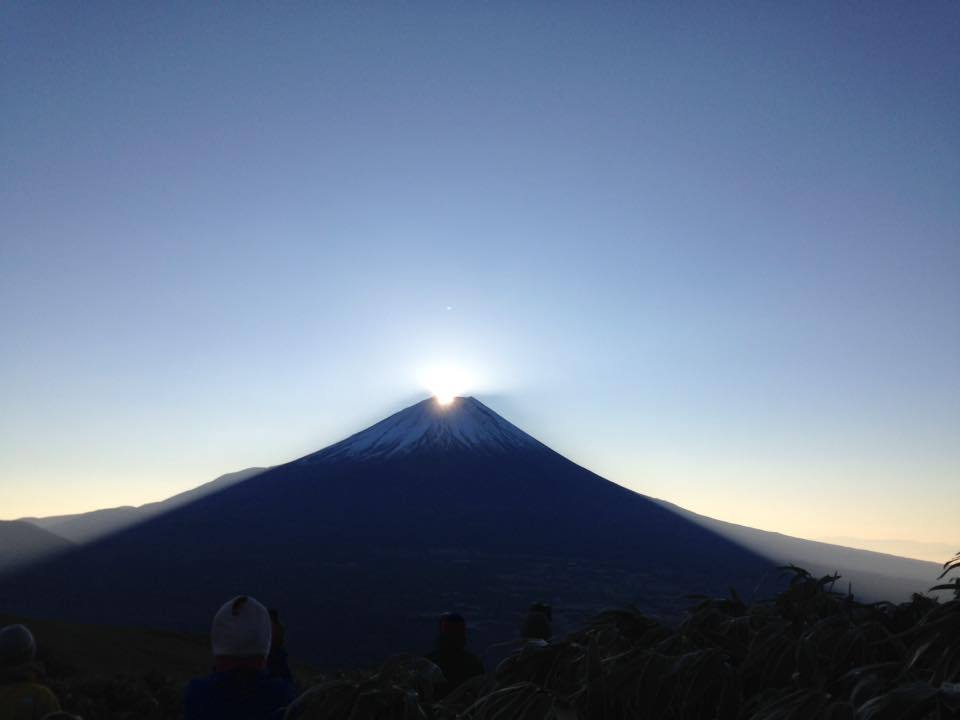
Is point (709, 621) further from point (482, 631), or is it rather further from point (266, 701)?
point (482, 631)

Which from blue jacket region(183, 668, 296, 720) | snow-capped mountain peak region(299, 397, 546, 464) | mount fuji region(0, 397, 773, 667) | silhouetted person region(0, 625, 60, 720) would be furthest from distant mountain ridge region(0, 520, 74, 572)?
blue jacket region(183, 668, 296, 720)

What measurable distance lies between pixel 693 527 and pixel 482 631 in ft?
243

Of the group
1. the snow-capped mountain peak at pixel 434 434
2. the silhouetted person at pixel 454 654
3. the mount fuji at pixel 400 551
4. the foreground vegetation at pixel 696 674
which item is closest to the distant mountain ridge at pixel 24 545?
the mount fuji at pixel 400 551

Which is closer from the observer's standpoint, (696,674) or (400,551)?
(696,674)

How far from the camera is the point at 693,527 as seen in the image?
130125 millimetres

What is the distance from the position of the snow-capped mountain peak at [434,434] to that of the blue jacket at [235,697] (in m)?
142

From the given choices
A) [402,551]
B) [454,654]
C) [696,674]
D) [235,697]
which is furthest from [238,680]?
[402,551]

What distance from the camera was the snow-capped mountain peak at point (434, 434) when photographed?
147750mm

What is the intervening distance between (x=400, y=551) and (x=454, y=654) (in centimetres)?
9749

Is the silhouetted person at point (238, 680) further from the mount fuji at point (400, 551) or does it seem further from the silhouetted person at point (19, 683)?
the mount fuji at point (400, 551)

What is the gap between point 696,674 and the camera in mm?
2660

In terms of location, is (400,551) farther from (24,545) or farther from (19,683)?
(19,683)

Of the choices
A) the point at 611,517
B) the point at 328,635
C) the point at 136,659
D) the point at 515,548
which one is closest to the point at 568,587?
the point at 515,548

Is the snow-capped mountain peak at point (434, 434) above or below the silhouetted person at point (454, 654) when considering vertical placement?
above
